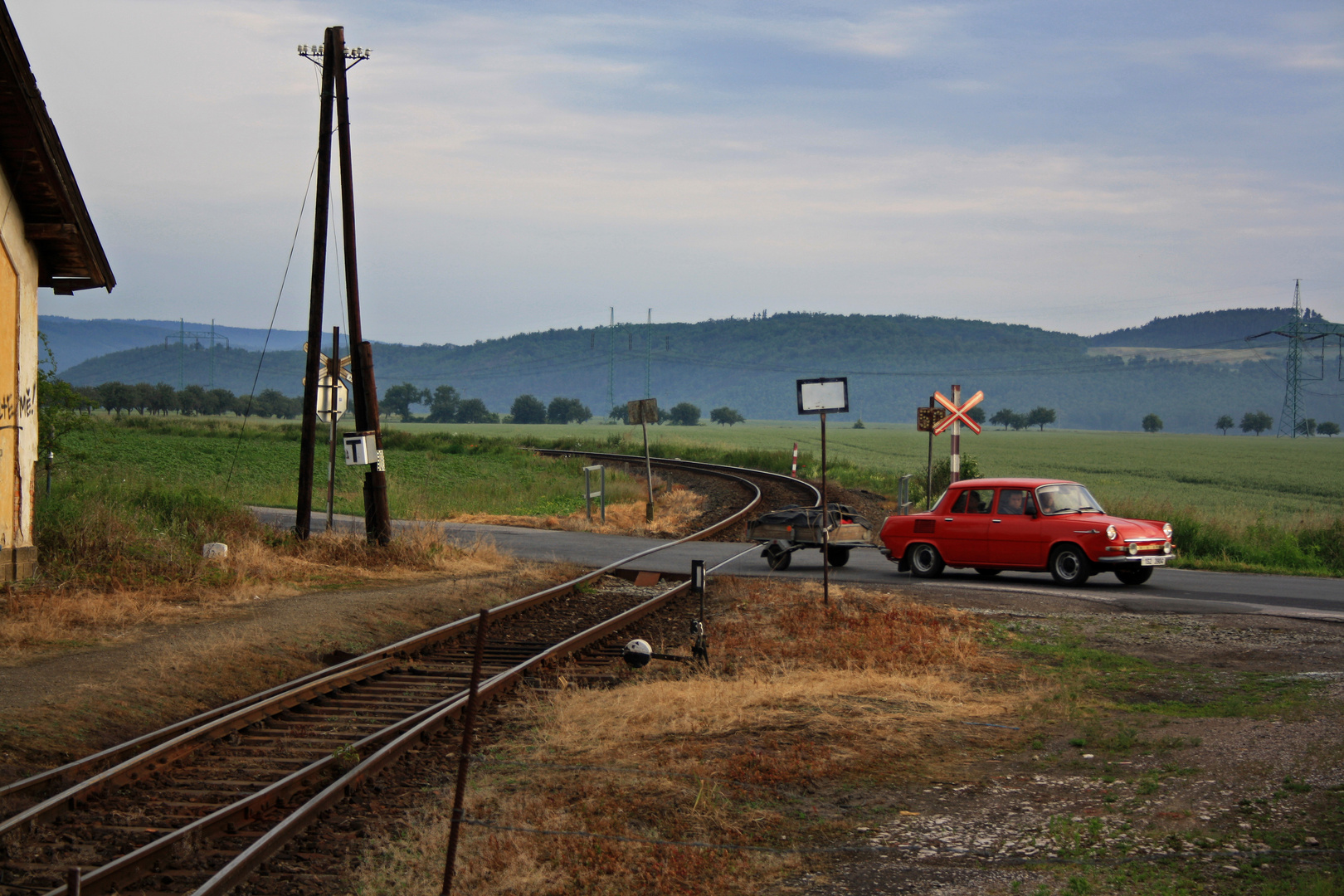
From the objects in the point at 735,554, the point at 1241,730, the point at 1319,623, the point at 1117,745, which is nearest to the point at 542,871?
the point at 1117,745

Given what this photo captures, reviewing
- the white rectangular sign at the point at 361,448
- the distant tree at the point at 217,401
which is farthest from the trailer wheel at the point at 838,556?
the distant tree at the point at 217,401

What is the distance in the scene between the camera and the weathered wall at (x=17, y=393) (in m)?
13.4

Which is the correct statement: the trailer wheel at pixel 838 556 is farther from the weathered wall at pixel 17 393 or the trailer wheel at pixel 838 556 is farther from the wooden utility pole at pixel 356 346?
the weathered wall at pixel 17 393

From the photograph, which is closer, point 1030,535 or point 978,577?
point 1030,535

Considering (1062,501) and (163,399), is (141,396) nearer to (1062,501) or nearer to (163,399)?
(163,399)

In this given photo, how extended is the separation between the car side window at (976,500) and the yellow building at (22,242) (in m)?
13.0

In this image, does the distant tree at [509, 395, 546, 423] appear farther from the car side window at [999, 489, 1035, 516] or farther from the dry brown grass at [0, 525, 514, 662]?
the car side window at [999, 489, 1035, 516]

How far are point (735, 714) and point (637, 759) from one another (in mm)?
1234

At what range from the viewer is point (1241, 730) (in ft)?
26.3

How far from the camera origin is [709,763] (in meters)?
7.55

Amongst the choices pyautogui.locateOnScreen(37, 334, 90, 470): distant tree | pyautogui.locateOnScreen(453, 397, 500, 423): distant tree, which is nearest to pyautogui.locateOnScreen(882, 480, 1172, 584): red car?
pyautogui.locateOnScreen(37, 334, 90, 470): distant tree

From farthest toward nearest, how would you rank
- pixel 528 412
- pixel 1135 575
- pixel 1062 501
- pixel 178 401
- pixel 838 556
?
pixel 528 412 → pixel 178 401 → pixel 838 556 → pixel 1135 575 → pixel 1062 501

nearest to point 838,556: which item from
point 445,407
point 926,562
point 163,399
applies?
point 926,562

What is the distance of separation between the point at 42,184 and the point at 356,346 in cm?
576
